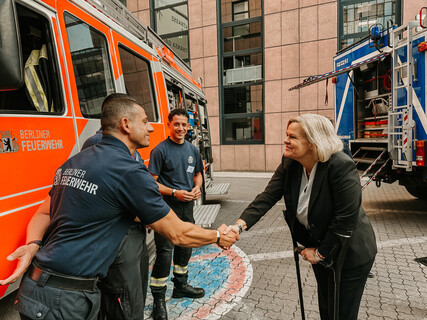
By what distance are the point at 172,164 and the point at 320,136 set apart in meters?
A: 1.80

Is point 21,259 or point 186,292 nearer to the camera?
point 21,259

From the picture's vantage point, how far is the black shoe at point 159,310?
2.87 m

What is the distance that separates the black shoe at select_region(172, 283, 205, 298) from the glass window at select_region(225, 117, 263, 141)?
10.1 m

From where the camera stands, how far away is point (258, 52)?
12789 millimetres

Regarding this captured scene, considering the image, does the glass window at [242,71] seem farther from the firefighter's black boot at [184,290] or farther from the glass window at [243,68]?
the firefighter's black boot at [184,290]

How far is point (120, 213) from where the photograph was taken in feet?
5.52

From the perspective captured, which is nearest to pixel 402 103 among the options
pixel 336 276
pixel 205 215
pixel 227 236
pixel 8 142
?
pixel 205 215

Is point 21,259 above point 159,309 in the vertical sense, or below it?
above

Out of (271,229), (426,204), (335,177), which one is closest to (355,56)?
(426,204)

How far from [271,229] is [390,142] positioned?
9.07 feet

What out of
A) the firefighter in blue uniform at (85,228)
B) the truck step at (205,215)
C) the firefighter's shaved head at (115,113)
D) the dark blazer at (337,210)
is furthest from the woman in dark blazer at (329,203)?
the truck step at (205,215)

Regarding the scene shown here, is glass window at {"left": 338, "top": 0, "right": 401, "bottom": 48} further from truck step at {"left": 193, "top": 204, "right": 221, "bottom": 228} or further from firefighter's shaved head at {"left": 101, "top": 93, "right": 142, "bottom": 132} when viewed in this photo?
firefighter's shaved head at {"left": 101, "top": 93, "right": 142, "bottom": 132}

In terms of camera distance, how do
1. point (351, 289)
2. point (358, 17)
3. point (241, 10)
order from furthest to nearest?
point (241, 10) → point (358, 17) → point (351, 289)

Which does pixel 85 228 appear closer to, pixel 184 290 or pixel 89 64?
pixel 89 64
